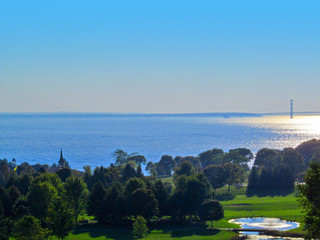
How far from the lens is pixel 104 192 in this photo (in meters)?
75.1

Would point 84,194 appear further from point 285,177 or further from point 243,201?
point 285,177

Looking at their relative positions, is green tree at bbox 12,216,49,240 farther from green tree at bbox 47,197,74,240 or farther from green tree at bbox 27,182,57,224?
green tree at bbox 27,182,57,224

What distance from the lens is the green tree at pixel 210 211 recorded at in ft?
226

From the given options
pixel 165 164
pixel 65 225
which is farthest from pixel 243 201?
pixel 165 164

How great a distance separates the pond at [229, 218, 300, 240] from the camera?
196 ft

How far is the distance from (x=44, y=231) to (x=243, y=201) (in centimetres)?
5292

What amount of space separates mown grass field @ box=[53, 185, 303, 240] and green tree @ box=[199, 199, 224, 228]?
43.8 inches

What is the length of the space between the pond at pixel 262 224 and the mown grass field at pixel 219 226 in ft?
5.35

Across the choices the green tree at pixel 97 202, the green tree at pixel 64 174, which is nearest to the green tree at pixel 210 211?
the green tree at pixel 97 202

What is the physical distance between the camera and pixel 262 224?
6631cm

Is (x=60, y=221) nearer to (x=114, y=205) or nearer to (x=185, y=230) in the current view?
(x=114, y=205)

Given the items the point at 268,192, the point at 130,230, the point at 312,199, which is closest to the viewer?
the point at 312,199

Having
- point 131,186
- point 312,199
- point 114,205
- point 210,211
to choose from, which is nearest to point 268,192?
point 210,211

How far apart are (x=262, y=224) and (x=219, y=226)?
6647mm
